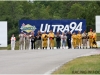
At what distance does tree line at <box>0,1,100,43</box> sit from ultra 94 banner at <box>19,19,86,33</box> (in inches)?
900

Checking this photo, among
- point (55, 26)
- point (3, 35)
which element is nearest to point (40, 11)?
point (55, 26)

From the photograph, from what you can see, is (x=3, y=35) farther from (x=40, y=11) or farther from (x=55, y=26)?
(x=40, y=11)

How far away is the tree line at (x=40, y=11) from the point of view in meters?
65.4

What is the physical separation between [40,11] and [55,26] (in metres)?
45.5

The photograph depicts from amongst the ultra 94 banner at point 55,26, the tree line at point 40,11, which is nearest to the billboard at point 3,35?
the ultra 94 banner at point 55,26

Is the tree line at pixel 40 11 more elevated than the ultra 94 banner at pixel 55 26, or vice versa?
the tree line at pixel 40 11

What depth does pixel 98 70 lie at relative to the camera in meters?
13.8

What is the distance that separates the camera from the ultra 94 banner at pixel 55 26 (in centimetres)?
3612

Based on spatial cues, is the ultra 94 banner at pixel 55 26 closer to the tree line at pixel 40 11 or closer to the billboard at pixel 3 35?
the billboard at pixel 3 35

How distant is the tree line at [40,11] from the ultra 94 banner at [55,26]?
2285 centimetres

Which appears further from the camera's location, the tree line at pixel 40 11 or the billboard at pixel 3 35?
the tree line at pixel 40 11

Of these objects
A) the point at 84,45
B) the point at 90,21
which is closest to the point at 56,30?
the point at 84,45

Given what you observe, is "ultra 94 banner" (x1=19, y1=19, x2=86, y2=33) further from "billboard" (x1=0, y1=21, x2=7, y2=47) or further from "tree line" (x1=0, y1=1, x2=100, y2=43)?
"tree line" (x1=0, y1=1, x2=100, y2=43)

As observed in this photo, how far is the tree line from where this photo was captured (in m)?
65.4
